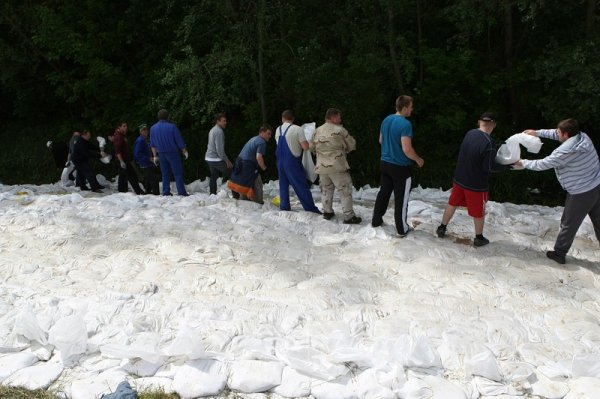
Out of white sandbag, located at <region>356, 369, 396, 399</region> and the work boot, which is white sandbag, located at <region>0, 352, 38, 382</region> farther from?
the work boot

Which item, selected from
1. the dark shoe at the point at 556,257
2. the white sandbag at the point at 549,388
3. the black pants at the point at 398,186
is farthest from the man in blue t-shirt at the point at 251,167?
the white sandbag at the point at 549,388

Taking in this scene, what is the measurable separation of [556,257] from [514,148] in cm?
121

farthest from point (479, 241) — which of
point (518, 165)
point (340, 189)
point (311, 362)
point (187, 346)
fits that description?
point (187, 346)

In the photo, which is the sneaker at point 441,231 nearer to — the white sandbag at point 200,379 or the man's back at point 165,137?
the white sandbag at point 200,379

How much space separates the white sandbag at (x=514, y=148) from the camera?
19.2 ft

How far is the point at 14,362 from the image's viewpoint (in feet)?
13.2

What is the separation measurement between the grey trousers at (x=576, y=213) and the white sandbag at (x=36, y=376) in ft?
15.5

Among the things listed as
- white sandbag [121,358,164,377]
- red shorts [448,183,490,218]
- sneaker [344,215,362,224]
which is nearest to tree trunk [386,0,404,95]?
sneaker [344,215,362,224]

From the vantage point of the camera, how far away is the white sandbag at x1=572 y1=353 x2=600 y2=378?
3801 millimetres

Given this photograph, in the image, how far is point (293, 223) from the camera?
7.26 m

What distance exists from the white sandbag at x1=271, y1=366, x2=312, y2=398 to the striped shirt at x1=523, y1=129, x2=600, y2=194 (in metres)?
3.13

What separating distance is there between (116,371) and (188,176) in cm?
1100

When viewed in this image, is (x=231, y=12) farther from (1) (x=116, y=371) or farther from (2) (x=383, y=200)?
(1) (x=116, y=371)

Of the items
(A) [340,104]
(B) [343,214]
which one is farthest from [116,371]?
(A) [340,104]
